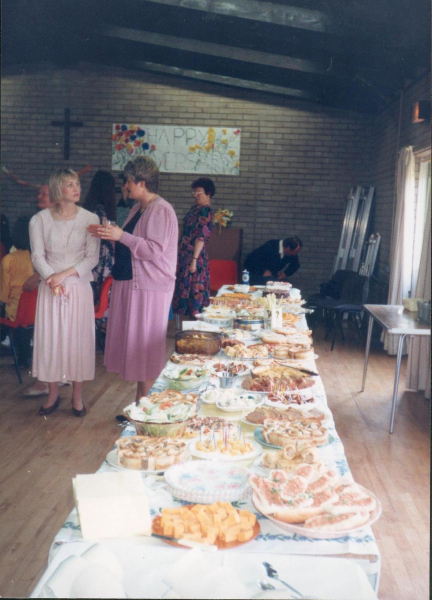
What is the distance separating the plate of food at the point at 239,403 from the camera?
222cm

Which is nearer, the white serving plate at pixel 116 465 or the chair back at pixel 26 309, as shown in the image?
the white serving plate at pixel 116 465

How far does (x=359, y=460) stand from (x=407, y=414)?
3.75ft

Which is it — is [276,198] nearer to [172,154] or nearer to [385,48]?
[172,154]

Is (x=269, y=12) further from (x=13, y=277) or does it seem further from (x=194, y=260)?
(x=13, y=277)

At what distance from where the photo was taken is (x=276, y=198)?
9.53 meters

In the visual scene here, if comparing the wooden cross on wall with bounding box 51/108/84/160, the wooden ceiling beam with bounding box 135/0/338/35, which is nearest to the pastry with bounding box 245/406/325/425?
the wooden ceiling beam with bounding box 135/0/338/35

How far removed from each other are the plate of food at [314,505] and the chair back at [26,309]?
3.73 meters

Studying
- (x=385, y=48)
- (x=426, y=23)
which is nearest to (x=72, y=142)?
(x=385, y=48)

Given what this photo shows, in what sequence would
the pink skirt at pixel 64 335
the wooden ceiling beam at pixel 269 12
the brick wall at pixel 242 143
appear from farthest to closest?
the brick wall at pixel 242 143, the wooden ceiling beam at pixel 269 12, the pink skirt at pixel 64 335

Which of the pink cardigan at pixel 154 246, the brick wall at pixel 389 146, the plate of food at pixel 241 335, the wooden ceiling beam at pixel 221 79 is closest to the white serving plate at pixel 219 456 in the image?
the plate of food at pixel 241 335

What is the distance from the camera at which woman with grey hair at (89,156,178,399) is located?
3.51 m

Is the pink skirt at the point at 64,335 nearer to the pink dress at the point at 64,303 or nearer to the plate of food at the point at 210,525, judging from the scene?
the pink dress at the point at 64,303

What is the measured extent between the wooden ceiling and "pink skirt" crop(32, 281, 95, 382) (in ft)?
10.8

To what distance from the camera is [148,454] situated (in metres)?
1.73
